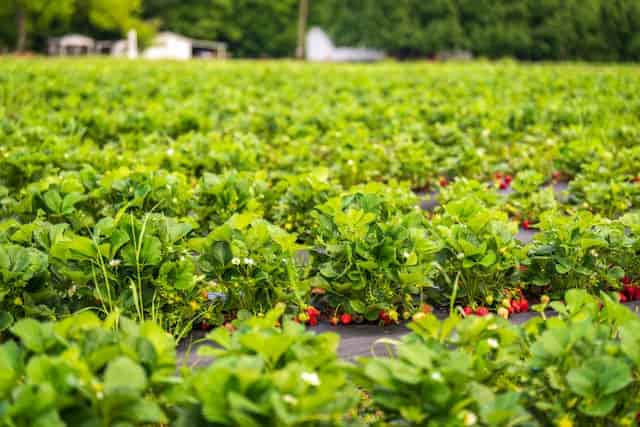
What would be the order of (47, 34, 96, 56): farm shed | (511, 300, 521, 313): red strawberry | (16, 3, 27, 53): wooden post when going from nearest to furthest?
(511, 300, 521, 313): red strawberry
(16, 3, 27, 53): wooden post
(47, 34, 96, 56): farm shed

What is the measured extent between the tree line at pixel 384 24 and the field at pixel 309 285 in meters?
36.9

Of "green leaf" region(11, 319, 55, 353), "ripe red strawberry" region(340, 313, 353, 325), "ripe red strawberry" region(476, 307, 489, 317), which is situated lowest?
"ripe red strawberry" region(340, 313, 353, 325)

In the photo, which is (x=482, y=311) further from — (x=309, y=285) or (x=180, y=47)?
(x=180, y=47)

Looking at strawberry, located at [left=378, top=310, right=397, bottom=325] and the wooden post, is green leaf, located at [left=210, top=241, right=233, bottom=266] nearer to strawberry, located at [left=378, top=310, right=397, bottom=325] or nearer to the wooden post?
strawberry, located at [left=378, top=310, right=397, bottom=325]

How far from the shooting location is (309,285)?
3.33 metres

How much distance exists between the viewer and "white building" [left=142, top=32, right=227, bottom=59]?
4428 centimetres

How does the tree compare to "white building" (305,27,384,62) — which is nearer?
the tree

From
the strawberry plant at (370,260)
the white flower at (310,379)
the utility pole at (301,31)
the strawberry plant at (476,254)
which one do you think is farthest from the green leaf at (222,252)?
the utility pole at (301,31)

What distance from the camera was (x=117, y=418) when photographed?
196cm

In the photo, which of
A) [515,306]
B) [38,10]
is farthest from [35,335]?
[38,10]

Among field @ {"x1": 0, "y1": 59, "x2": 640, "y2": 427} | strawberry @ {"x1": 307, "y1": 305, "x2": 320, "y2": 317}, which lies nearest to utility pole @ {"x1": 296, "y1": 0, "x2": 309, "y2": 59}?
field @ {"x1": 0, "y1": 59, "x2": 640, "y2": 427}

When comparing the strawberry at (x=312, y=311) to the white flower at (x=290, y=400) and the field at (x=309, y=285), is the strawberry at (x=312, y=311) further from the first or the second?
the white flower at (x=290, y=400)

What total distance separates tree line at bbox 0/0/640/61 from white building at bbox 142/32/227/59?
91cm

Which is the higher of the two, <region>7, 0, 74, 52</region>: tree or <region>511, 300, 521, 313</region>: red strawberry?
<region>7, 0, 74, 52</region>: tree
